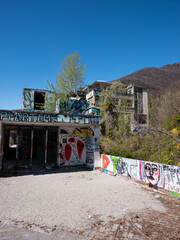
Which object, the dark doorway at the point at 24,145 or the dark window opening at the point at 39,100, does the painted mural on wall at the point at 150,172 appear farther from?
the dark window opening at the point at 39,100

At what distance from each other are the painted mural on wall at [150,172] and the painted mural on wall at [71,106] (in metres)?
10.1

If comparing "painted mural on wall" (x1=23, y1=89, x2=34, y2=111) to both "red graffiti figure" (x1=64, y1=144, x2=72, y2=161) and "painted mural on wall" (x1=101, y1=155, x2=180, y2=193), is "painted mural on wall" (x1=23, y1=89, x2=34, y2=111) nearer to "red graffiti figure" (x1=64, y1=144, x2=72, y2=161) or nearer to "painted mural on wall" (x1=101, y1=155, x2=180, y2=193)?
"red graffiti figure" (x1=64, y1=144, x2=72, y2=161)

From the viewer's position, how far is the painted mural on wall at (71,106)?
19562 mm

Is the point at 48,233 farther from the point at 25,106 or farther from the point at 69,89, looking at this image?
the point at 69,89

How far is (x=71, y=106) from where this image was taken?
19.8 meters

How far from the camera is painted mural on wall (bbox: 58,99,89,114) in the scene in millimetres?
19562

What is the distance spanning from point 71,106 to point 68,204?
48.8 feet

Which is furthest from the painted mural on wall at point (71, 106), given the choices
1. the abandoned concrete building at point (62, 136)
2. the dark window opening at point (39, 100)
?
the abandoned concrete building at point (62, 136)

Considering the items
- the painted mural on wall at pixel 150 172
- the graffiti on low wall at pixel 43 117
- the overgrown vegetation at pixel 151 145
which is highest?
the graffiti on low wall at pixel 43 117

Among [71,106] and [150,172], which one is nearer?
[150,172]

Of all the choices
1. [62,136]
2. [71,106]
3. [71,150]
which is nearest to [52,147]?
[62,136]

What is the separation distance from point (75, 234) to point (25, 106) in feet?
62.8

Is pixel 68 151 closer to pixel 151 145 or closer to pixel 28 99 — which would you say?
pixel 151 145

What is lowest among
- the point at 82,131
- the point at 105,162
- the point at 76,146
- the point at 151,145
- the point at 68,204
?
the point at 68,204
